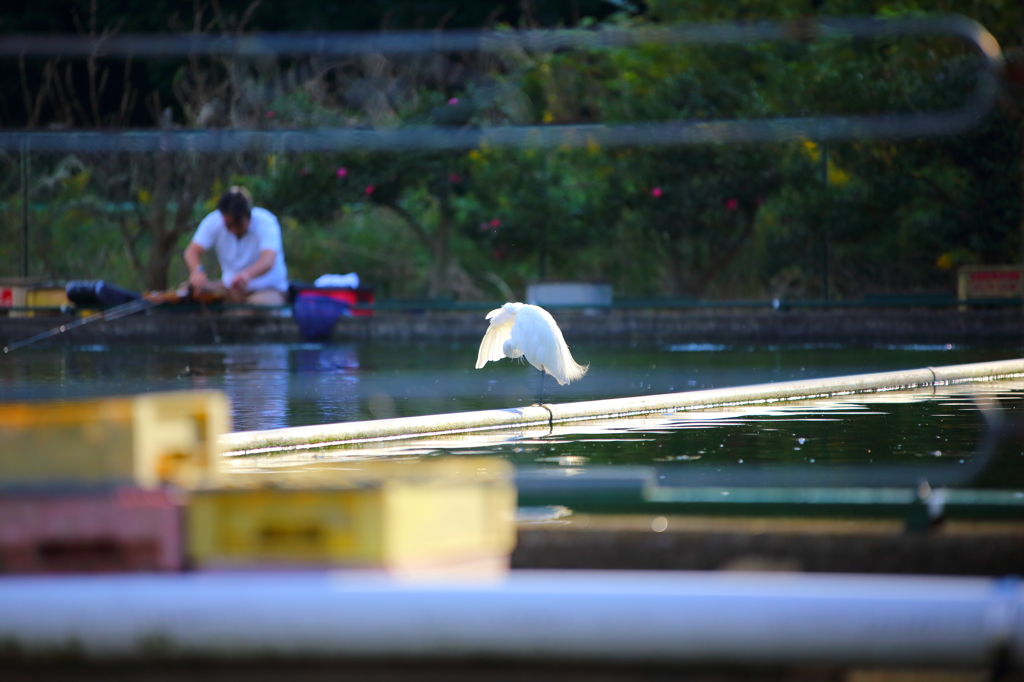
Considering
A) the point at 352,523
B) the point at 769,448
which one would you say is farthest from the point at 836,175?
the point at 352,523

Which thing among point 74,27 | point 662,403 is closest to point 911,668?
point 662,403

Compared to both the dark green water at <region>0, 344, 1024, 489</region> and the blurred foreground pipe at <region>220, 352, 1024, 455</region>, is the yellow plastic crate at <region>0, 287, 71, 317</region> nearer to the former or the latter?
the dark green water at <region>0, 344, 1024, 489</region>

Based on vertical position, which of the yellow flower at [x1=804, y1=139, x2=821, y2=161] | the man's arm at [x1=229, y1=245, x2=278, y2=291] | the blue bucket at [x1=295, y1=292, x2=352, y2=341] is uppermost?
the yellow flower at [x1=804, y1=139, x2=821, y2=161]

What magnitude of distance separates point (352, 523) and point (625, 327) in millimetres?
11744

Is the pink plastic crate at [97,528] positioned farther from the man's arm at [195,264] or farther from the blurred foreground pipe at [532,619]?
the man's arm at [195,264]

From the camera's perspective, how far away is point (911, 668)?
304cm

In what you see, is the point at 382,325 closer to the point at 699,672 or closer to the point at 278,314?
the point at 278,314

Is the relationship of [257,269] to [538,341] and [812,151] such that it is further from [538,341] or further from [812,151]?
[538,341]

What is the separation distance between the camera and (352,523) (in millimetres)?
3195

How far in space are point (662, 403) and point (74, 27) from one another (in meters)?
22.1

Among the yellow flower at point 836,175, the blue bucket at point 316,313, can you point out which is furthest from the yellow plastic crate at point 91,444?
the yellow flower at point 836,175

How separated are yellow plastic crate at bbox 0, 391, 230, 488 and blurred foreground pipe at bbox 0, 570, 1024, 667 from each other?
28 cm

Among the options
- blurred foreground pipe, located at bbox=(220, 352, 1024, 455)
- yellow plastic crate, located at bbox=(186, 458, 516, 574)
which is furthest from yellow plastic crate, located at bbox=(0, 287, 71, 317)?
yellow plastic crate, located at bbox=(186, 458, 516, 574)

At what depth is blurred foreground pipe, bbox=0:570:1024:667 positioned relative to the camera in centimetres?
299
